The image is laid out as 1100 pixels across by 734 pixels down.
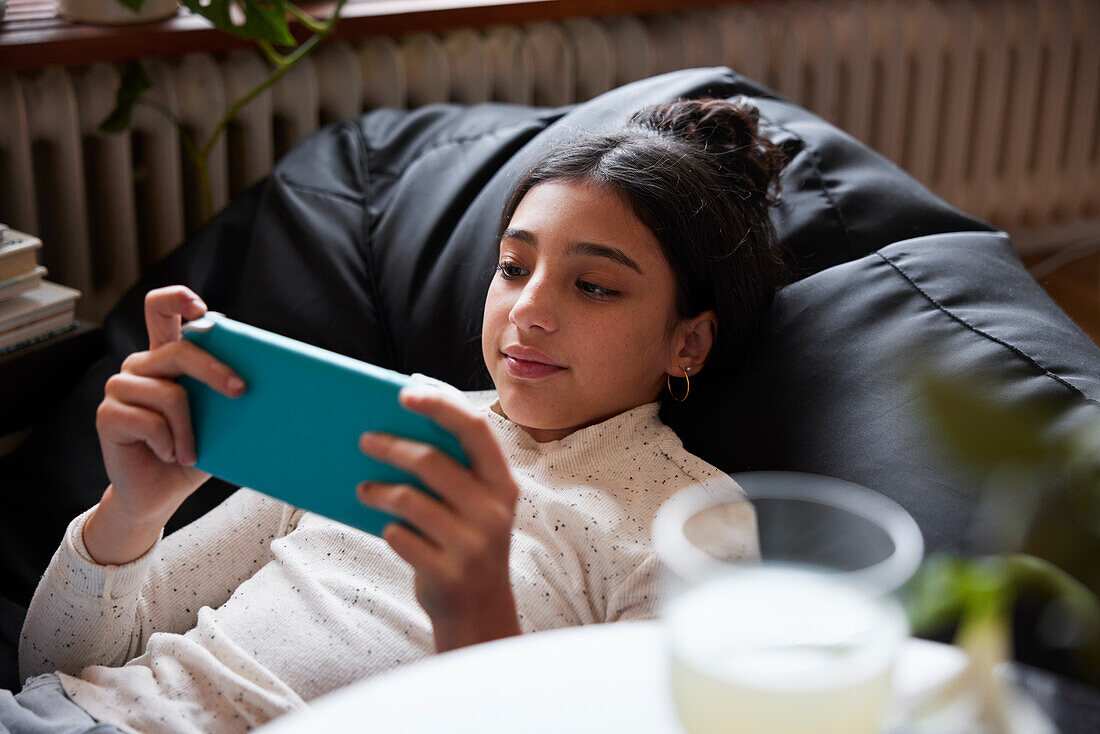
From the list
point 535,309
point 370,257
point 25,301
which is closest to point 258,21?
Result: point 370,257

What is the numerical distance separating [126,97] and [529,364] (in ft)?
3.85

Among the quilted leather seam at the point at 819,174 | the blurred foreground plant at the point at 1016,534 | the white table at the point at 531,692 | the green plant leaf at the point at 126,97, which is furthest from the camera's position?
the green plant leaf at the point at 126,97

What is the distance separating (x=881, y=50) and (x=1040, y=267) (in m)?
0.79

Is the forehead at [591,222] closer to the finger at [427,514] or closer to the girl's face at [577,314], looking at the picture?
the girl's face at [577,314]

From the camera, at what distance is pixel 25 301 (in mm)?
1651

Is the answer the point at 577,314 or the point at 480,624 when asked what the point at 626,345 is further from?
the point at 480,624

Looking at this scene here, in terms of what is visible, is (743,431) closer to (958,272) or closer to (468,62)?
(958,272)

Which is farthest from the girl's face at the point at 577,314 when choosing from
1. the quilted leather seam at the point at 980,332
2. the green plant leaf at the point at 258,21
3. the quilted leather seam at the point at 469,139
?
the green plant leaf at the point at 258,21

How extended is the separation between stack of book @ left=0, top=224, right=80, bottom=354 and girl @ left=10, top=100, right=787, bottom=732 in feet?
1.79

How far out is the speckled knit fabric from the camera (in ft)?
3.45

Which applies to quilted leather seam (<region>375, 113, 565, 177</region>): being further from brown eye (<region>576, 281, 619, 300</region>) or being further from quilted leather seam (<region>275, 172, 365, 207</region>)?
brown eye (<region>576, 281, 619, 300</region>)

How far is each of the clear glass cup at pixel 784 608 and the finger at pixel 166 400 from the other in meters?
0.58

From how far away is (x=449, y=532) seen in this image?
2.54ft

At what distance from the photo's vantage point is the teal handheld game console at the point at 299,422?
32.0 inches
